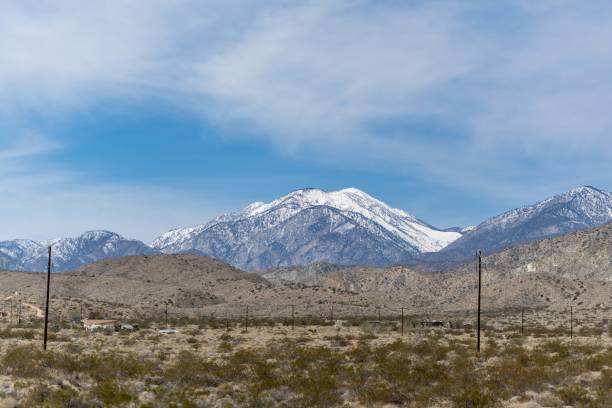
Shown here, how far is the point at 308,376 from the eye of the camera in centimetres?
3197

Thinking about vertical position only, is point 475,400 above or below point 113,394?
below

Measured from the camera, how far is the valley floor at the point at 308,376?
2548 cm

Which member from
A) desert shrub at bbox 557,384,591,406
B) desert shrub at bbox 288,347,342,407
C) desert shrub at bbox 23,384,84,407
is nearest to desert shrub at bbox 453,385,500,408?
desert shrub at bbox 557,384,591,406

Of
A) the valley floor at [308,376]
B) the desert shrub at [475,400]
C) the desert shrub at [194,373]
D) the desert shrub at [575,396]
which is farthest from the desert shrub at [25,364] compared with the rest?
the desert shrub at [575,396]

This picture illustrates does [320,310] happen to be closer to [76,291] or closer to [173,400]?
[76,291]

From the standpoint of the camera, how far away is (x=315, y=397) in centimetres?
2698

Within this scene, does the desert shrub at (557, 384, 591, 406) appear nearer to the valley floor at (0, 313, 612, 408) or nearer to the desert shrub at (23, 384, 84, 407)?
the valley floor at (0, 313, 612, 408)

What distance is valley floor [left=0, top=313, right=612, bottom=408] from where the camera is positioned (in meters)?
25.5

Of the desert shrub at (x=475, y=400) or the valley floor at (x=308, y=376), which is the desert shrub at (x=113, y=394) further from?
the desert shrub at (x=475, y=400)

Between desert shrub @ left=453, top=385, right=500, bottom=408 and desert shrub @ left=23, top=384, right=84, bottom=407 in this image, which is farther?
desert shrub @ left=453, top=385, right=500, bottom=408

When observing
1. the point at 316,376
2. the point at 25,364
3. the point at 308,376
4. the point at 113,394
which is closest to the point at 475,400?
the point at 316,376

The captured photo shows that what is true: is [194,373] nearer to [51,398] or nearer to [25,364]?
[25,364]

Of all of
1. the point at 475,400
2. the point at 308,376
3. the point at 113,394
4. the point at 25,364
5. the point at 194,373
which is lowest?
the point at 308,376

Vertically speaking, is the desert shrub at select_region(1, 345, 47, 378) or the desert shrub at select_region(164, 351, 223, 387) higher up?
the desert shrub at select_region(1, 345, 47, 378)
